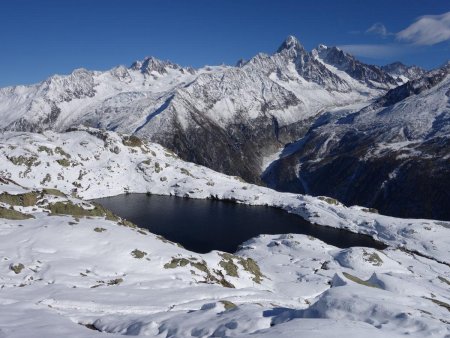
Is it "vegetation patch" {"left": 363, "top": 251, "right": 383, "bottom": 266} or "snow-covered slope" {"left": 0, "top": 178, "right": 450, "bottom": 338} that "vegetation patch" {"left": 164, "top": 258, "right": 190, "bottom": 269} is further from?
"vegetation patch" {"left": 363, "top": 251, "right": 383, "bottom": 266}

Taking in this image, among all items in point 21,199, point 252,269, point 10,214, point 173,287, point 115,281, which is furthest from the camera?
point 21,199

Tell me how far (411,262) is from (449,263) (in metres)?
17.2

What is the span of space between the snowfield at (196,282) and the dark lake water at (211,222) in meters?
12.2

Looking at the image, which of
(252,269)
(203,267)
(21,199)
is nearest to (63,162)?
(21,199)

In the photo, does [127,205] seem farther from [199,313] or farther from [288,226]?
[199,313]

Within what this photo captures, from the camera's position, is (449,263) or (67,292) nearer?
(67,292)

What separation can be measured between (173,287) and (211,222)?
92.5 meters

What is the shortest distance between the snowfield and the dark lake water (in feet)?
40.0

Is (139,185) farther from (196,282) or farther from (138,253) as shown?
(196,282)

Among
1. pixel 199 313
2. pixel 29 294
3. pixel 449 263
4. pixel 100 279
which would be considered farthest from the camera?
pixel 449 263

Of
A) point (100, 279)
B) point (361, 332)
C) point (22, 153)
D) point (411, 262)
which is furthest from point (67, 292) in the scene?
point (22, 153)

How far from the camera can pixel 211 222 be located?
470 feet

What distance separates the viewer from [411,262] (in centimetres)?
10600

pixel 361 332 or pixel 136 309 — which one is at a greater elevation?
pixel 361 332
